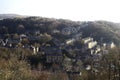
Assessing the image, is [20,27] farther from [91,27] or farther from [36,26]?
[91,27]

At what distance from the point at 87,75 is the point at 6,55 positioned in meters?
13.1

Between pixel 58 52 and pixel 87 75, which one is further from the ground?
pixel 87 75

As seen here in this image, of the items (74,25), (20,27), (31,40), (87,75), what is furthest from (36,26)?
(87,75)

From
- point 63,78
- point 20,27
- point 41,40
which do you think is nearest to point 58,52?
point 41,40

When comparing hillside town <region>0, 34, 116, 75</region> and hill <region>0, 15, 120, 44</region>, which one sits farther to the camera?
hill <region>0, 15, 120, 44</region>

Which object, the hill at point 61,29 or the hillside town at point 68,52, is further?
the hill at point 61,29

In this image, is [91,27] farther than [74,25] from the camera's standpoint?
No

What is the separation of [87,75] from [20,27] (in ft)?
119

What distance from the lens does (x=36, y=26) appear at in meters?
52.6

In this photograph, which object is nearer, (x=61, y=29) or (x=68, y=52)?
(x=68, y=52)

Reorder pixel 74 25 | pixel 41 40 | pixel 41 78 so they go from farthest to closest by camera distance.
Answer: pixel 74 25 → pixel 41 40 → pixel 41 78

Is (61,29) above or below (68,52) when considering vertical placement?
below

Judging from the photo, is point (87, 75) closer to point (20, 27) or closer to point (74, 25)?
point (20, 27)

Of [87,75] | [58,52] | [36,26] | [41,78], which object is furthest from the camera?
[36,26]
